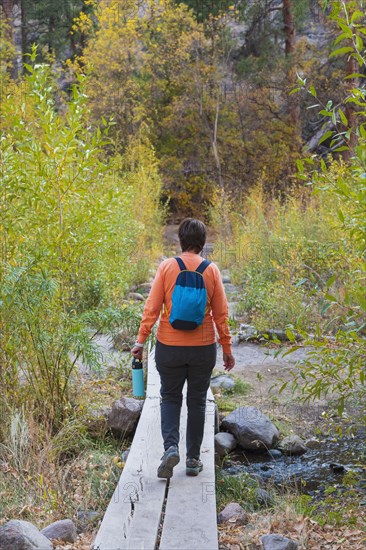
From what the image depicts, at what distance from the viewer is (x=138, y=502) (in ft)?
11.9

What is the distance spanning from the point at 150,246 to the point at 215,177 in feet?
24.9

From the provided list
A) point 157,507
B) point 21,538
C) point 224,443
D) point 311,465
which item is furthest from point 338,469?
point 21,538

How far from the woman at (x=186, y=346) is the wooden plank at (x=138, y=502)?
164 millimetres

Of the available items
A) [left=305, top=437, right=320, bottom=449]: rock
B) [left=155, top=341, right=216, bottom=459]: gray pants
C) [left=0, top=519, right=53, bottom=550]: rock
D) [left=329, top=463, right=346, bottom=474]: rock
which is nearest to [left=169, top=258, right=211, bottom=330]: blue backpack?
[left=155, top=341, right=216, bottom=459]: gray pants

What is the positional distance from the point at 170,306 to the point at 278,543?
1455 millimetres

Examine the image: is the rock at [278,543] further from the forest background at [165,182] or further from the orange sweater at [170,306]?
the orange sweater at [170,306]

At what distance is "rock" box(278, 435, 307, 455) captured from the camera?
206 inches

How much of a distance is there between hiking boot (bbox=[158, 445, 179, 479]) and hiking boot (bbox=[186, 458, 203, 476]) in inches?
6.8

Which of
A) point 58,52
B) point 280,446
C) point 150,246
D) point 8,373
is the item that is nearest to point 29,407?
point 8,373

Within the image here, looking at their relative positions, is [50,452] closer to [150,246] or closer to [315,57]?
[150,246]

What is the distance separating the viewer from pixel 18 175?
486 centimetres

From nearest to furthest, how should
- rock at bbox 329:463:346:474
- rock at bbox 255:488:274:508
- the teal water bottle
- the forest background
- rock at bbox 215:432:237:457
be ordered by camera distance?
1. the teal water bottle
2. rock at bbox 255:488:274:508
3. the forest background
4. rock at bbox 329:463:346:474
5. rock at bbox 215:432:237:457

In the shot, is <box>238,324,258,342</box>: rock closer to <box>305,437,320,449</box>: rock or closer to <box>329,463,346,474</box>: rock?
<box>305,437,320,449</box>: rock

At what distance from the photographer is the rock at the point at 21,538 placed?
3037mm
